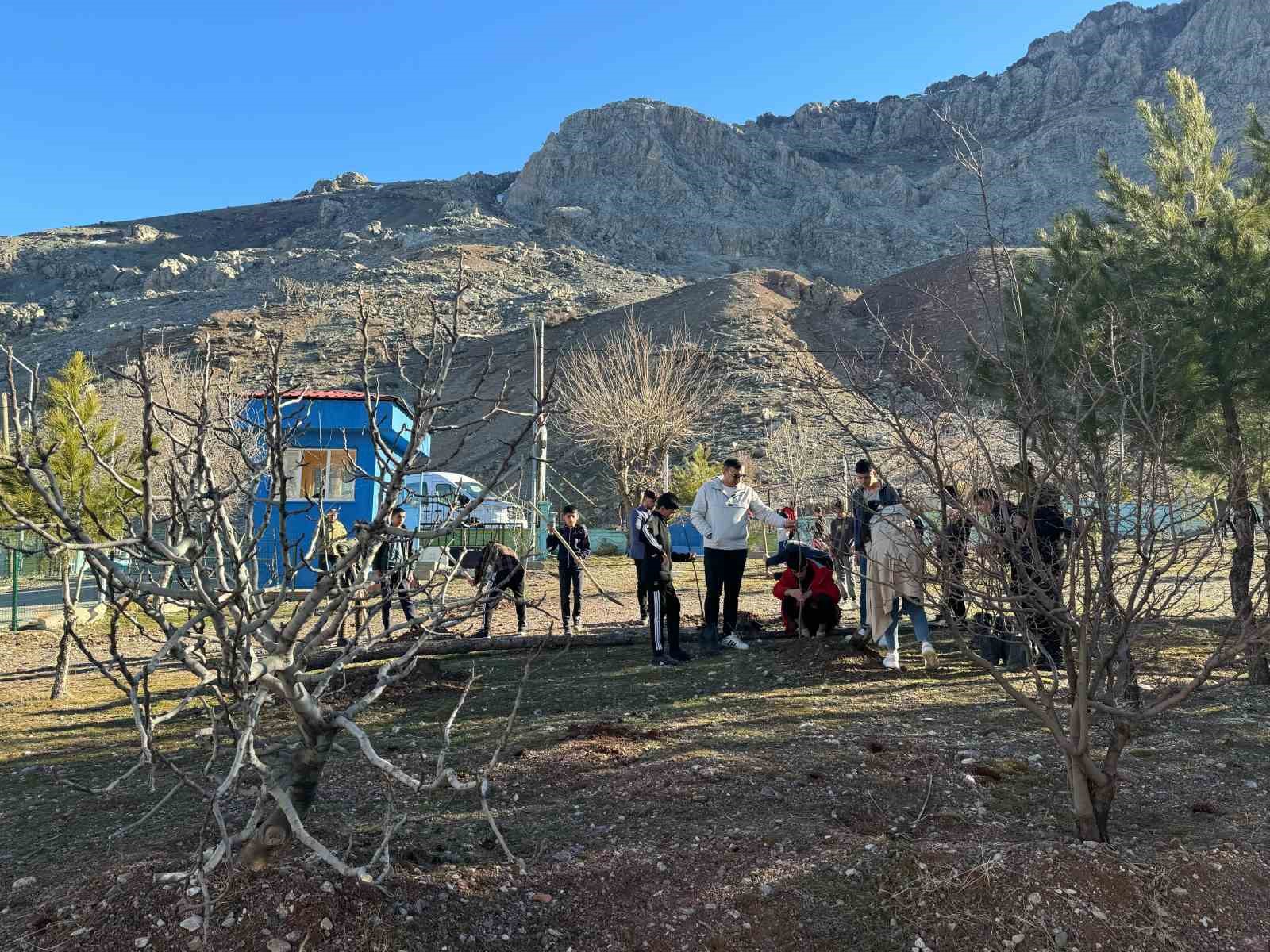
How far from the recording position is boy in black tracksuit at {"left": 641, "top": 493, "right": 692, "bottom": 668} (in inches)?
287

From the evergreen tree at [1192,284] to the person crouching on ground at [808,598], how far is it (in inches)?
99.3

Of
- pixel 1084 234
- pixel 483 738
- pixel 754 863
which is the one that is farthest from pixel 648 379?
pixel 754 863

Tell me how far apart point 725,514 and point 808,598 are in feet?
4.41

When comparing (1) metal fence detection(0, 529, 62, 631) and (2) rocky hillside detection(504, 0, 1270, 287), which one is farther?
(2) rocky hillside detection(504, 0, 1270, 287)

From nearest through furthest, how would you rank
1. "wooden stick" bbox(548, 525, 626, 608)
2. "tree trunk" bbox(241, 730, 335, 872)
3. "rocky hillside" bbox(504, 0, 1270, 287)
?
"wooden stick" bbox(548, 525, 626, 608) → "tree trunk" bbox(241, 730, 335, 872) → "rocky hillside" bbox(504, 0, 1270, 287)

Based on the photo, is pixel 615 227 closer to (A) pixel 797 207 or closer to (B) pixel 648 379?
(A) pixel 797 207

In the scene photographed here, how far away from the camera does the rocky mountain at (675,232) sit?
171ft

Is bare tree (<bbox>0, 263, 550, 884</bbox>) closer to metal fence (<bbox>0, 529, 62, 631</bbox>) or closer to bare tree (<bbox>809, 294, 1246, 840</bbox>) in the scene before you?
bare tree (<bbox>809, 294, 1246, 840</bbox>)

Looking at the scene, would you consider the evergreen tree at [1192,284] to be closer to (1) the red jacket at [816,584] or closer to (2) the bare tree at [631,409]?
(1) the red jacket at [816,584]

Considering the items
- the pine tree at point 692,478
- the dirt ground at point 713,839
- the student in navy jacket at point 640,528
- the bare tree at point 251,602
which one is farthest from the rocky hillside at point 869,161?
the bare tree at point 251,602

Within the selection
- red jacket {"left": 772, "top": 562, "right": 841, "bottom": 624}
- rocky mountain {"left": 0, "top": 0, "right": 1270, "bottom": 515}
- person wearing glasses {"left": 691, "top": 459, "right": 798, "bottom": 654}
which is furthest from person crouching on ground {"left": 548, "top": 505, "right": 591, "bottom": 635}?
rocky mountain {"left": 0, "top": 0, "right": 1270, "bottom": 515}

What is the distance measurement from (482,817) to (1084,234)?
776 cm

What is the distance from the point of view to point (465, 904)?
298cm

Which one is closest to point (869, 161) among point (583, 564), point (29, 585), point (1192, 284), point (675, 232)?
point (675, 232)
